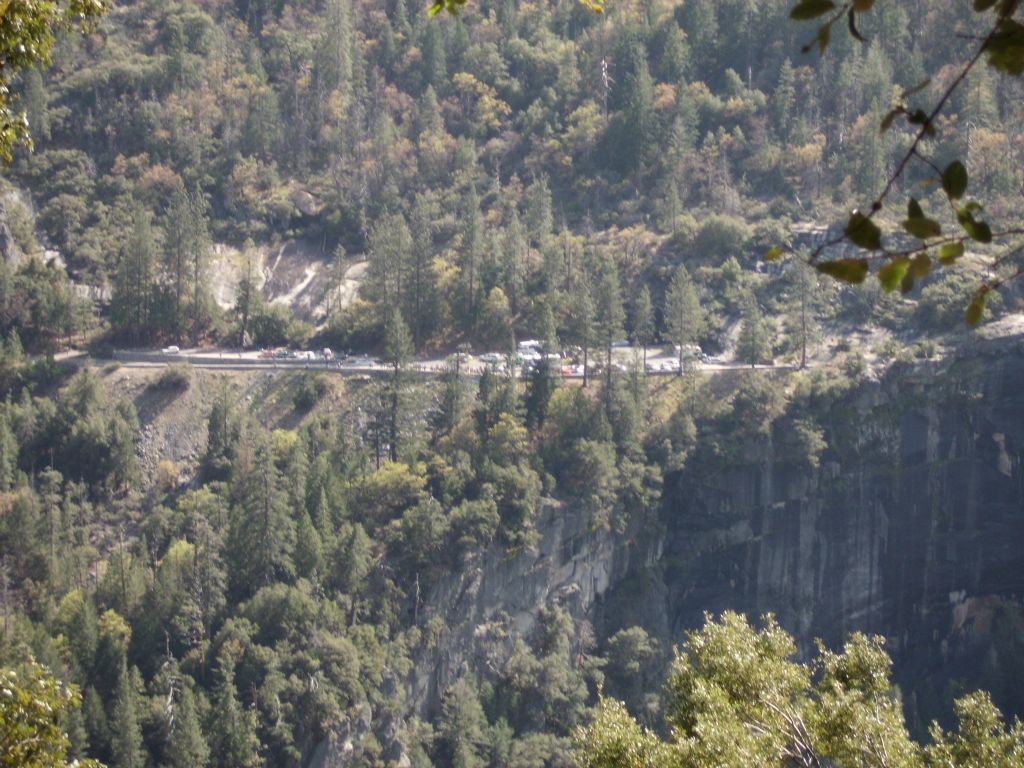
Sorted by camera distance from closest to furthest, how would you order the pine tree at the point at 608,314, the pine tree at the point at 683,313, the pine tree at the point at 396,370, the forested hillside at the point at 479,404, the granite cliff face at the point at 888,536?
the forested hillside at the point at 479,404
the pine tree at the point at 396,370
the granite cliff face at the point at 888,536
the pine tree at the point at 608,314
the pine tree at the point at 683,313

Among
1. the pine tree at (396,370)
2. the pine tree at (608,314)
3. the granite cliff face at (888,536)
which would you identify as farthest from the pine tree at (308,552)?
the pine tree at (608,314)

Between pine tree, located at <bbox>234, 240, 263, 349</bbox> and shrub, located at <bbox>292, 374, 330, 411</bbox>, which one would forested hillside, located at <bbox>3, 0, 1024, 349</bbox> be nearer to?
pine tree, located at <bbox>234, 240, 263, 349</bbox>

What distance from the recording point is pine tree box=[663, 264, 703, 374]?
44.1 meters

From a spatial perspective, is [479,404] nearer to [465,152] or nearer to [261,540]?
[261,540]

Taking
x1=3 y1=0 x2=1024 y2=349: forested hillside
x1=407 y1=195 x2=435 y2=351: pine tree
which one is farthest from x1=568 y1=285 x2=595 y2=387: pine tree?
x1=407 y1=195 x2=435 y2=351: pine tree

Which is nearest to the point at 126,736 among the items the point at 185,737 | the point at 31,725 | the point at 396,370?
the point at 185,737

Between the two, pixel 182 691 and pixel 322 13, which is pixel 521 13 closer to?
pixel 322 13

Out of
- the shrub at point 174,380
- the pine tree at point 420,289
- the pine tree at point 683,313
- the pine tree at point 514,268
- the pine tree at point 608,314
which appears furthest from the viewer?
the pine tree at point 514,268

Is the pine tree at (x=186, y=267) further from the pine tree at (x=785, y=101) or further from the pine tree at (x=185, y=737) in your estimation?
the pine tree at (x=785, y=101)

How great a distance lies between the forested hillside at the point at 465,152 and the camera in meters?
47.4

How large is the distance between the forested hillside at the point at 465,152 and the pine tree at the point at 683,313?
6.48 feet

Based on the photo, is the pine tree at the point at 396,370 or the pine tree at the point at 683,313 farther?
the pine tree at the point at 683,313

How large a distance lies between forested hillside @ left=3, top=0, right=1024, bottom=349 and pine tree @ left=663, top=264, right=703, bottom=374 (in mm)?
1976

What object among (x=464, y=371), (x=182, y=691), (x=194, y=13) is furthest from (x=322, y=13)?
(x=182, y=691)
